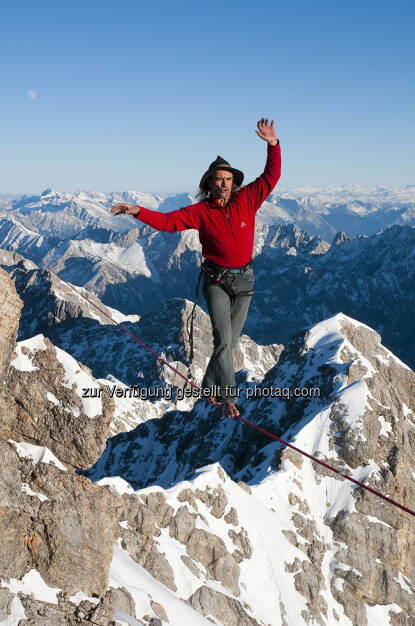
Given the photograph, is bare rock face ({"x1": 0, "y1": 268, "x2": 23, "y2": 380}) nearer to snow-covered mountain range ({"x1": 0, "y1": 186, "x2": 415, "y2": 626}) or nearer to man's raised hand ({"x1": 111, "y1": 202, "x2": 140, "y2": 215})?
snow-covered mountain range ({"x1": 0, "y1": 186, "x2": 415, "y2": 626})

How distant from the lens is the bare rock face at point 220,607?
5403cm

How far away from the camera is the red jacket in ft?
40.2

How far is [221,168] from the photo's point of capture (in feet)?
39.4

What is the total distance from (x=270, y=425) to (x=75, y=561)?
273ft

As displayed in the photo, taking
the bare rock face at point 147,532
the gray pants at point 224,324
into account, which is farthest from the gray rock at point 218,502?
A: the gray pants at point 224,324

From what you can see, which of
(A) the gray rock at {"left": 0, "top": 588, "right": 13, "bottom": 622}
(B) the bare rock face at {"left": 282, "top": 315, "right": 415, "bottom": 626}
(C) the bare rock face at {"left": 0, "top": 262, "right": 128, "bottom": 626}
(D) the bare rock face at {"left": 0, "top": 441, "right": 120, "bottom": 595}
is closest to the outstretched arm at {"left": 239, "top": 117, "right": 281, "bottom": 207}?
(C) the bare rock face at {"left": 0, "top": 262, "right": 128, "bottom": 626}

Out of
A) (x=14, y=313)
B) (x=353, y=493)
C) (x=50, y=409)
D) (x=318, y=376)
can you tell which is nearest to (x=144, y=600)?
(x=50, y=409)

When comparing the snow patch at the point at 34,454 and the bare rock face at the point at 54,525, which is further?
the snow patch at the point at 34,454

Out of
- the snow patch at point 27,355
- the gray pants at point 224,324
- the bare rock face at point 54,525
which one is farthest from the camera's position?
the snow patch at point 27,355

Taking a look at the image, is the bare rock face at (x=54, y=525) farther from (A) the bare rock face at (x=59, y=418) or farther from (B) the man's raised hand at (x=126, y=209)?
(B) the man's raised hand at (x=126, y=209)

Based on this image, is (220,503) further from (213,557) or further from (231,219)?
(231,219)

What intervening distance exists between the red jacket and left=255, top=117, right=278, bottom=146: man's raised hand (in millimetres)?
282

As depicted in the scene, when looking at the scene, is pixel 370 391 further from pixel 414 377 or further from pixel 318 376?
pixel 414 377

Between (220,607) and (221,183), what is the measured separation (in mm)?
58604
